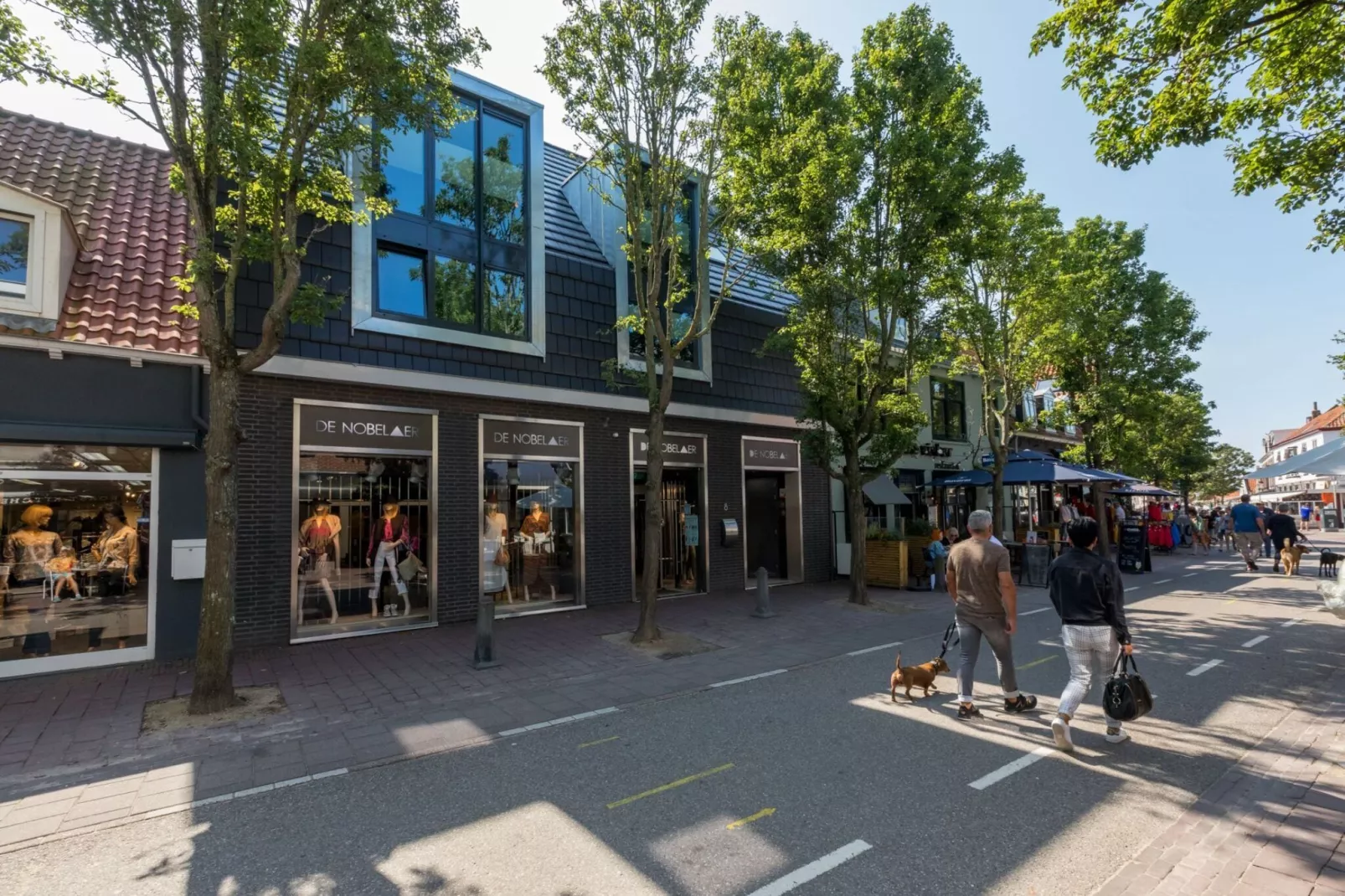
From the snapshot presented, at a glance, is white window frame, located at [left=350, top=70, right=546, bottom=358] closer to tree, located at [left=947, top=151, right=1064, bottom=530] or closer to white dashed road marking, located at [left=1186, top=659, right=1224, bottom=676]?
tree, located at [left=947, top=151, right=1064, bottom=530]

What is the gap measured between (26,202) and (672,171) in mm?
8122

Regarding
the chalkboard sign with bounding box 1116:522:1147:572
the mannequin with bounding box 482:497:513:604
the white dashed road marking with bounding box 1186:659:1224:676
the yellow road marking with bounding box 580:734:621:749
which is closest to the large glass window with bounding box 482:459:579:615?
the mannequin with bounding box 482:497:513:604

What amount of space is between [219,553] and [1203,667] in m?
10.9

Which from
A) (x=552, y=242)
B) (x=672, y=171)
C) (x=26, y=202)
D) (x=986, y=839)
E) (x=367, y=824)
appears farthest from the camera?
(x=552, y=242)

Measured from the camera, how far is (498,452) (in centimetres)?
1173

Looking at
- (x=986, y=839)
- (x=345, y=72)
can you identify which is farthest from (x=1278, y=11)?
(x=345, y=72)

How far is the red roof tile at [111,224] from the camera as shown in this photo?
8.54m

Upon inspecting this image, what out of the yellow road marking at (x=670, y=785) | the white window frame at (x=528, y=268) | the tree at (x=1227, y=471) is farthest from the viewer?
the tree at (x=1227, y=471)

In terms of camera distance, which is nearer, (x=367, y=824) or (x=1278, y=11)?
(x=367, y=824)

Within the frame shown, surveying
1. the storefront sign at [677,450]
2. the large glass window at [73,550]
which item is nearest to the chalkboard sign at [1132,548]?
the storefront sign at [677,450]

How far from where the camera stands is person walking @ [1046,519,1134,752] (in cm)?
516

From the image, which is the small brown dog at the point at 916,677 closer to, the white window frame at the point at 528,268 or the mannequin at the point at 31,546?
the white window frame at the point at 528,268

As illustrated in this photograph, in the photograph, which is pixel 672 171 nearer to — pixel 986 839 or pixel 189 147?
pixel 189 147

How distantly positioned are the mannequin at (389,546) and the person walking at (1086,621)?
29.9 feet
